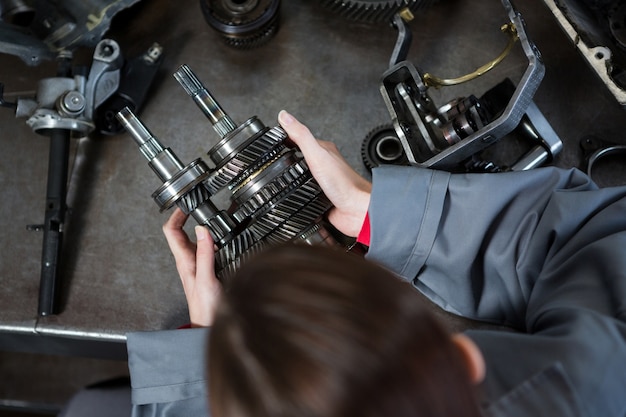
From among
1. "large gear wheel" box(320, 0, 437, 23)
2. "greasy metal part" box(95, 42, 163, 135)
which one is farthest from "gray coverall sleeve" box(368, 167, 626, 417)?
"greasy metal part" box(95, 42, 163, 135)

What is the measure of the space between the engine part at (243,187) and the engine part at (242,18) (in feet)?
0.87

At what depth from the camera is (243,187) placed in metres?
0.93

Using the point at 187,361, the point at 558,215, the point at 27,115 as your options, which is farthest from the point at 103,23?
the point at 558,215

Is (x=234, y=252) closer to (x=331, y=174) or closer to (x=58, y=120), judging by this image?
(x=331, y=174)

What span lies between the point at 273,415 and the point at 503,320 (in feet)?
2.17

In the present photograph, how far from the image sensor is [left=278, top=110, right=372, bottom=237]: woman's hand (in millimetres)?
973

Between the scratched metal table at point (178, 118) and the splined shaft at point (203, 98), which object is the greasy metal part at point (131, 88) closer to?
the scratched metal table at point (178, 118)

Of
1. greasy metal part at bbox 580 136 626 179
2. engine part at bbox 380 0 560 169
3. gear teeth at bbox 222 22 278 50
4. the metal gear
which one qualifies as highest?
gear teeth at bbox 222 22 278 50

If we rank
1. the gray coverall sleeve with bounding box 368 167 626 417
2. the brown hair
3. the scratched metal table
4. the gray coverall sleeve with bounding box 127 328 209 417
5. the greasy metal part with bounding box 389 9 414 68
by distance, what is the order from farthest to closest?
the scratched metal table
the greasy metal part with bounding box 389 9 414 68
the gray coverall sleeve with bounding box 127 328 209 417
the gray coverall sleeve with bounding box 368 167 626 417
the brown hair

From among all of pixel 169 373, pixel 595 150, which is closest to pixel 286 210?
pixel 169 373

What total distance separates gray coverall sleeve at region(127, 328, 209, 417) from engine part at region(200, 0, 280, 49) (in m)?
0.60

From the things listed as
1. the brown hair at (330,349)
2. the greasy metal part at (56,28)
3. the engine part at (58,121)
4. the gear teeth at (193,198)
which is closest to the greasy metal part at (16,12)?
the greasy metal part at (56,28)

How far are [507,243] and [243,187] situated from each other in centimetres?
40

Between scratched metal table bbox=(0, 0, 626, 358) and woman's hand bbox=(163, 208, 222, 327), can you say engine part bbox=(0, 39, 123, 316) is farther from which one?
woman's hand bbox=(163, 208, 222, 327)
